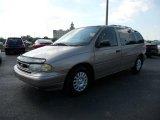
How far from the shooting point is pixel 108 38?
567cm

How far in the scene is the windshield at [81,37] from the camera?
17.0 ft

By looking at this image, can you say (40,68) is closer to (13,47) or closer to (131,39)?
(131,39)

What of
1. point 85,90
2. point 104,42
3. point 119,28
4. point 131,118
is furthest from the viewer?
point 119,28

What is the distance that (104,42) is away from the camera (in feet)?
17.5

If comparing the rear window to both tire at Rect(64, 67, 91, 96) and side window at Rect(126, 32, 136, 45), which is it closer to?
side window at Rect(126, 32, 136, 45)

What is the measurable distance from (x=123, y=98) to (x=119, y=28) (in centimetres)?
260

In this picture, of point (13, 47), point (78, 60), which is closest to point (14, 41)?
point (13, 47)

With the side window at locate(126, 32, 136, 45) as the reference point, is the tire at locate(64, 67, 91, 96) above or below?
below

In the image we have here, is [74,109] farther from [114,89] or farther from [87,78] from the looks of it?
[114,89]

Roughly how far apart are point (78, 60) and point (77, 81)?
0.54m

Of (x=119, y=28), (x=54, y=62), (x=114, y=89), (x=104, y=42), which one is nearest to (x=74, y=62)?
(x=54, y=62)

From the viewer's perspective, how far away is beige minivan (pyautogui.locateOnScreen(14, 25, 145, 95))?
4258 millimetres

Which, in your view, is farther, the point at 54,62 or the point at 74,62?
the point at 74,62

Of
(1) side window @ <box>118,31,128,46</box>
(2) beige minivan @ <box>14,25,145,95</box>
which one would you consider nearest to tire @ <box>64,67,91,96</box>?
(2) beige minivan @ <box>14,25,145,95</box>
